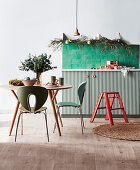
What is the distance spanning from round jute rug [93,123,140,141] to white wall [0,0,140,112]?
212cm

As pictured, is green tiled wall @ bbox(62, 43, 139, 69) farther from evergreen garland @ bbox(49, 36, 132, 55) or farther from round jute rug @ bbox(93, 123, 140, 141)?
round jute rug @ bbox(93, 123, 140, 141)

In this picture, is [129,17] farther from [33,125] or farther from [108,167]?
[108,167]

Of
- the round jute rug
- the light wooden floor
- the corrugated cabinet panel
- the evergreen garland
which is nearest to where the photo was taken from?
the light wooden floor

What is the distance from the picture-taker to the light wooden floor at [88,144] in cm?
234

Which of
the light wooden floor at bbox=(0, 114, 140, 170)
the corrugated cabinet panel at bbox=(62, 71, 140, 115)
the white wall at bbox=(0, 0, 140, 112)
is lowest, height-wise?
the light wooden floor at bbox=(0, 114, 140, 170)

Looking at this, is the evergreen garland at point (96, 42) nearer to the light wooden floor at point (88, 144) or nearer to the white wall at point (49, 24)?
the white wall at point (49, 24)

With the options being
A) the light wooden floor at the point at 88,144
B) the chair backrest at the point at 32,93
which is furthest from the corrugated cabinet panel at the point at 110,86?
the chair backrest at the point at 32,93

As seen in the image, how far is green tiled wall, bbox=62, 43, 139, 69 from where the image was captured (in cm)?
554

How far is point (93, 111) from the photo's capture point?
190 inches

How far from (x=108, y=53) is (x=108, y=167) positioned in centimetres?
370

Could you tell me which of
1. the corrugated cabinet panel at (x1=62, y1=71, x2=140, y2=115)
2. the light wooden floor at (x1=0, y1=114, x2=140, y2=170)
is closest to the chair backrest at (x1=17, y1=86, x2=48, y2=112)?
the light wooden floor at (x1=0, y1=114, x2=140, y2=170)

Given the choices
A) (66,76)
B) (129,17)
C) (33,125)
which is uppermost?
(129,17)

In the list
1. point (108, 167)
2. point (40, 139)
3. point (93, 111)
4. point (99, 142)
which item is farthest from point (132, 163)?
point (93, 111)

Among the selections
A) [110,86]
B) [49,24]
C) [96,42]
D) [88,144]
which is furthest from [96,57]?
→ [88,144]
